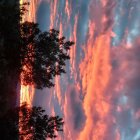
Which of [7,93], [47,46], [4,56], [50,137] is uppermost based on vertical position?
[47,46]

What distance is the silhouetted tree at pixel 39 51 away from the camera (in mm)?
32594

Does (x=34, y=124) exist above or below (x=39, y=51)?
below

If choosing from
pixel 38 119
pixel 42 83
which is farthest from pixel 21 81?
pixel 38 119

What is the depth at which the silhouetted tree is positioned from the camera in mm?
32594

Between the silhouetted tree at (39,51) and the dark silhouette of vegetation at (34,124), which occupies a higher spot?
the silhouetted tree at (39,51)

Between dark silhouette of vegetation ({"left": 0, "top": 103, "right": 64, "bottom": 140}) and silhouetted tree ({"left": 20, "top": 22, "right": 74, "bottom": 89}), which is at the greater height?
silhouetted tree ({"left": 20, "top": 22, "right": 74, "bottom": 89})

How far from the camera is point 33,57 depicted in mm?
32969

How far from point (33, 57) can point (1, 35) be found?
4491 mm

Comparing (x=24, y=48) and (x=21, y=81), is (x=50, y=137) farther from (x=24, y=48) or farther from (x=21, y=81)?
(x=24, y=48)

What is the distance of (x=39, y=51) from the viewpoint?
3300cm

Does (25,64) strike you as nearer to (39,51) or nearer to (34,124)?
(39,51)

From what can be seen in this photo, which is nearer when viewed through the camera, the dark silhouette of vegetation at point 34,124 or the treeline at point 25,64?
the treeline at point 25,64

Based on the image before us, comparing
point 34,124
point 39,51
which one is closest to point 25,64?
point 39,51

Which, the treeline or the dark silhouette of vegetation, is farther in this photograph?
the dark silhouette of vegetation
